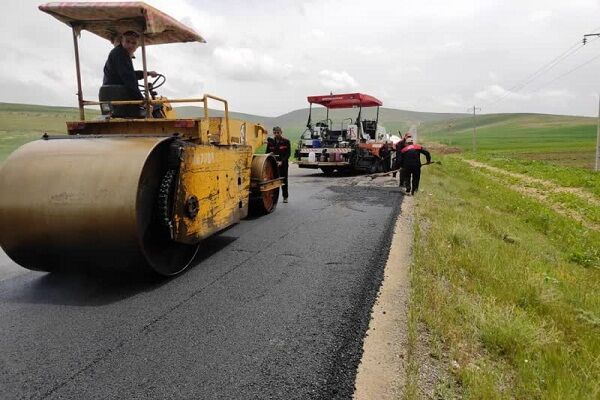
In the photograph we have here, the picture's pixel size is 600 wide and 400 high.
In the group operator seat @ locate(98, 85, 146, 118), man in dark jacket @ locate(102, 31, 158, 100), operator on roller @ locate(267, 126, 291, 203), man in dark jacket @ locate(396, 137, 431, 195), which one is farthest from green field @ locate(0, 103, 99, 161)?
man in dark jacket @ locate(396, 137, 431, 195)

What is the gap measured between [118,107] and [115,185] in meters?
1.64

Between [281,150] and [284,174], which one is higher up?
[281,150]

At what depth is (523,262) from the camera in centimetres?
570

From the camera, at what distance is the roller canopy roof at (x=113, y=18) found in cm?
446

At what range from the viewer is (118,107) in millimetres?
4961

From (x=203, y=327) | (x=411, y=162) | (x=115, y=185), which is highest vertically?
(x=115, y=185)

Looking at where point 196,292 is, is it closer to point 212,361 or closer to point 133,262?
point 133,262

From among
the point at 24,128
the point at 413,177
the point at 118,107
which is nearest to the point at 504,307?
the point at 118,107

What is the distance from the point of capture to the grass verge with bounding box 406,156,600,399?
2729 millimetres

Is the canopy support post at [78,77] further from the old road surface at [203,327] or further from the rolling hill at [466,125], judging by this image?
the rolling hill at [466,125]

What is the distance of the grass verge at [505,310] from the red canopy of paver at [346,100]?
25.4ft

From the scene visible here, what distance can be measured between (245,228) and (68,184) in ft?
10.1

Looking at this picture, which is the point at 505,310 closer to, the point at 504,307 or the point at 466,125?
the point at 504,307

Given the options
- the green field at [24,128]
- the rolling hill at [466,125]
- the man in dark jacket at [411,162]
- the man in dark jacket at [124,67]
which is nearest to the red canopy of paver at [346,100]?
the man in dark jacket at [411,162]
